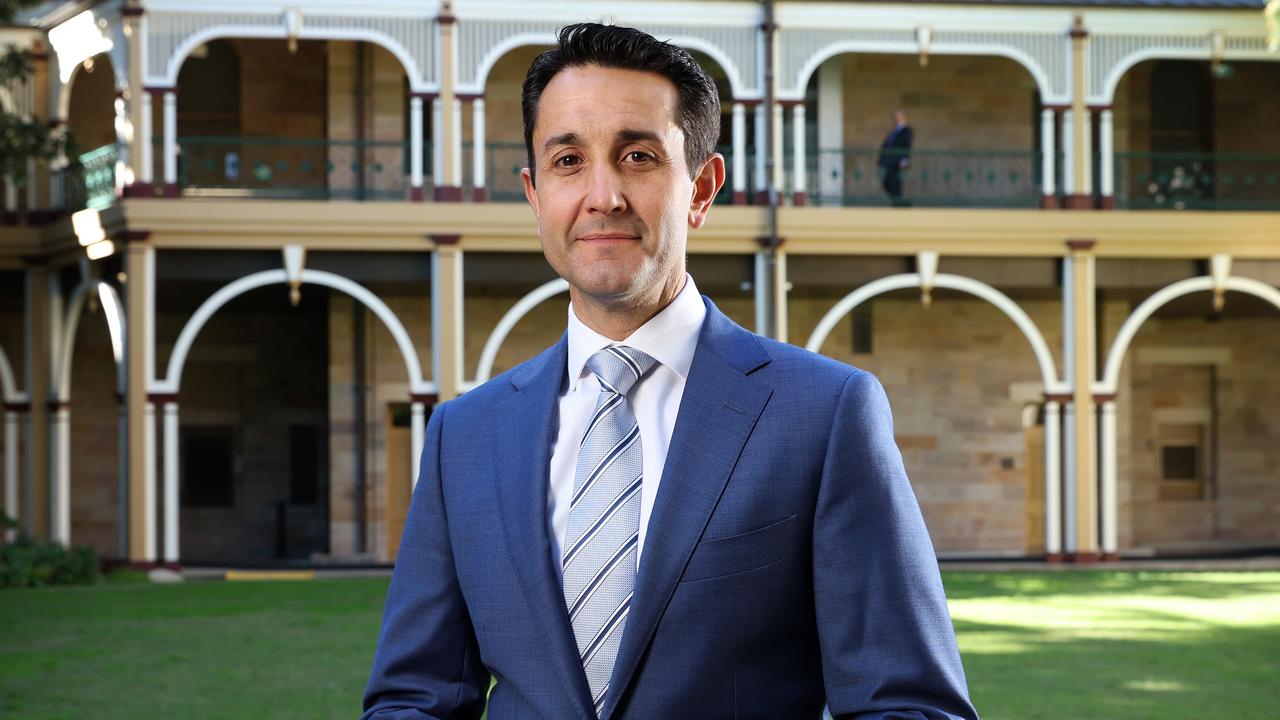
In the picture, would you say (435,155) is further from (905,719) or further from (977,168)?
(905,719)

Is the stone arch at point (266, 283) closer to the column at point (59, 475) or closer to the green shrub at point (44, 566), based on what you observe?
the green shrub at point (44, 566)

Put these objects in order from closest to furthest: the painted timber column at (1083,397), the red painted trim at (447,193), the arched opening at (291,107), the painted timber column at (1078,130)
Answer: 1. the red painted trim at (447,193)
2. the painted timber column at (1083,397)
3. the painted timber column at (1078,130)
4. the arched opening at (291,107)

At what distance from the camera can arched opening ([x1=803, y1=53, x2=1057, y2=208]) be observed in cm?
2186

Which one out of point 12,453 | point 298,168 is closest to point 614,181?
point 12,453

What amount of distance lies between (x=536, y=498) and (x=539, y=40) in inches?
690

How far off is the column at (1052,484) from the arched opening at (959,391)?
97.5 inches

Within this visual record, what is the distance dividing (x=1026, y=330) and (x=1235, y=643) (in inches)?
324

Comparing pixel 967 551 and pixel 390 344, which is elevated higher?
pixel 390 344

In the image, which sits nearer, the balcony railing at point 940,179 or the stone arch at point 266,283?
the stone arch at point 266,283

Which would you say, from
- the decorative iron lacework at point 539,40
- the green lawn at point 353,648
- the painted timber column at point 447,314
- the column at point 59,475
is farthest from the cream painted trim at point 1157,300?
the column at point 59,475

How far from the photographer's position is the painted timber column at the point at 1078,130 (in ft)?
64.8

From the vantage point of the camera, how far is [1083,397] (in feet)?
64.8

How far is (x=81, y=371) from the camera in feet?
76.9

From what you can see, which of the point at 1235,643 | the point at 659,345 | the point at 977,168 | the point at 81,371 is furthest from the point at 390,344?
the point at 659,345
